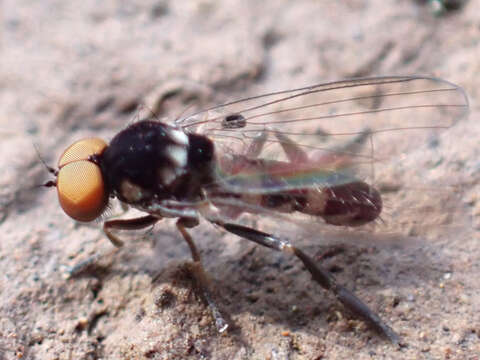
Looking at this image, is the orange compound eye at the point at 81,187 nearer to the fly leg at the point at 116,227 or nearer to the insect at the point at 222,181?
the insect at the point at 222,181

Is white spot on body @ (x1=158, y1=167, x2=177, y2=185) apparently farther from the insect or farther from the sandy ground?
the sandy ground

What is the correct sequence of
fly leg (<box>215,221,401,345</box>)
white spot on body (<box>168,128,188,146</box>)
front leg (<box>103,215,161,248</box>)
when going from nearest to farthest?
fly leg (<box>215,221,401,345</box>) → white spot on body (<box>168,128,188,146</box>) → front leg (<box>103,215,161,248</box>)

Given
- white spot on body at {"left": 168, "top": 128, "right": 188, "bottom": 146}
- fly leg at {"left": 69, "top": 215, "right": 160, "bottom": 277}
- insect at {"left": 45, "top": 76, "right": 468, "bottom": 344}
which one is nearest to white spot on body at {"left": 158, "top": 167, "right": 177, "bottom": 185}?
insect at {"left": 45, "top": 76, "right": 468, "bottom": 344}

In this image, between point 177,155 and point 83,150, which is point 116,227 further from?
point 177,155

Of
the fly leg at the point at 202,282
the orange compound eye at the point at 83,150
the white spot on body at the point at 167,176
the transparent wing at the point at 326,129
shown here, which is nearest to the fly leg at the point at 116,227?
the fly leg at the point at 202,282

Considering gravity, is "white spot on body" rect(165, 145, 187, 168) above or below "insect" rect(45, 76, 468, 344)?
above

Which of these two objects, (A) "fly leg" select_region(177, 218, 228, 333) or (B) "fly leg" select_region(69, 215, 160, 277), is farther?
(B) "fly leg" select_region(69, 215, 160, 277)

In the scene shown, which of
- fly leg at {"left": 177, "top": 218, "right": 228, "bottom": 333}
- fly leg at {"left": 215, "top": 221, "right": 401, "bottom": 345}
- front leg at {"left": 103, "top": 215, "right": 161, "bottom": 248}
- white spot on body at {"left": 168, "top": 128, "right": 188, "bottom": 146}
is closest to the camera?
fly leg at {"left": 215, "top": 221, "right": 401, "bottom": 345}

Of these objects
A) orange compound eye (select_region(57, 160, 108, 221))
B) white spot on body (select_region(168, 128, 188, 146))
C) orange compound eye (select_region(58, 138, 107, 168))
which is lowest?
orange compound eye (select_region(57, 160, 108, 221))
